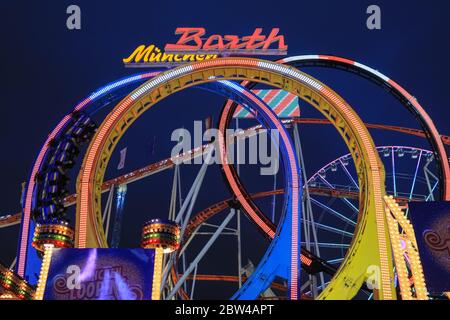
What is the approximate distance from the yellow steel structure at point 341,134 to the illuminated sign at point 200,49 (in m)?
3.88

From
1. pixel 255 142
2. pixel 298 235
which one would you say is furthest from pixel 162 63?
pixel 298 235

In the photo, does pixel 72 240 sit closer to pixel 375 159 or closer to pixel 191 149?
pixel 375 159

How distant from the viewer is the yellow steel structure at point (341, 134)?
36.0ft

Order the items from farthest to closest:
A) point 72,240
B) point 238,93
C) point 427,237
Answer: point 238,93, point 72,240, point 427,237

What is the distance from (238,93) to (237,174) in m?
5.19

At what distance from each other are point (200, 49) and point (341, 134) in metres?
7.24

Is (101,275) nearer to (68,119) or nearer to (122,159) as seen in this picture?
(68,119)

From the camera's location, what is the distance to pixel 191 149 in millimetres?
21938

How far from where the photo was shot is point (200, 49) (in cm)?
1770

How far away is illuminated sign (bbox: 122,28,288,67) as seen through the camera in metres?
17.0

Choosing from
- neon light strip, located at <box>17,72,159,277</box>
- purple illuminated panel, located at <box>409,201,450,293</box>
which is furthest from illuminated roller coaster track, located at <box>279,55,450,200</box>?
purple illuminated panel, located at <box>409,201,450,293</box>

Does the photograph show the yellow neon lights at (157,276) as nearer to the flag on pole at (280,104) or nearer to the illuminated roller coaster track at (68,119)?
the illuminated roller coaster track at (68,119)

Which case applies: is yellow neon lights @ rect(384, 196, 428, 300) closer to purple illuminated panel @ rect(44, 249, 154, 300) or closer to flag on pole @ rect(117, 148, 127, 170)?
purple illuminated panel @ rect(44, 249, 154, 300)
